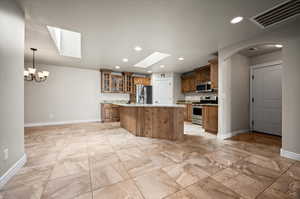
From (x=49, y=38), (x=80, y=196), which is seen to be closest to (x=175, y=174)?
(x=80, y=196)

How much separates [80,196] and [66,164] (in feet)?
3.05

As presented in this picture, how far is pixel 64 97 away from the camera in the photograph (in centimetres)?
548

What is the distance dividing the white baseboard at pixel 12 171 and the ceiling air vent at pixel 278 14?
4288 mm

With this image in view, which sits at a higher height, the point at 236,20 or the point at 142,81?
the point at 236,20

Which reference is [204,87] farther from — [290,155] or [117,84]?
[117,84]

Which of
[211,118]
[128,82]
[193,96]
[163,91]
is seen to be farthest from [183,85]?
[211,118]

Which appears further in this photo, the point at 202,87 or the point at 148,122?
the point at 202,87

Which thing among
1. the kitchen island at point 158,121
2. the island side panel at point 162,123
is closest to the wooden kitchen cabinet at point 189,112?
the kitchen island at point 158,121

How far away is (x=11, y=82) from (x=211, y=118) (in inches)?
178

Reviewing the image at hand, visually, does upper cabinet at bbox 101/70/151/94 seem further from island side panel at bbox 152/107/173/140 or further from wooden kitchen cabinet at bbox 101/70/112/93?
island side panel at bbox 152/107/173/140

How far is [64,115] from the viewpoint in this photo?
5.47 meters

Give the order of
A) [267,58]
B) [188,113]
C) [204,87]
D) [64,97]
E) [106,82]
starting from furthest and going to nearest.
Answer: [106,82]
[188,113]
[64,97]
[204,87]
[267,58]

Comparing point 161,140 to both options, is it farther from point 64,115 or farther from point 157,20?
point 64,115

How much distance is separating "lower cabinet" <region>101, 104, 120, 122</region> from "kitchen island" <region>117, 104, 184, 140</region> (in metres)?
2.42
